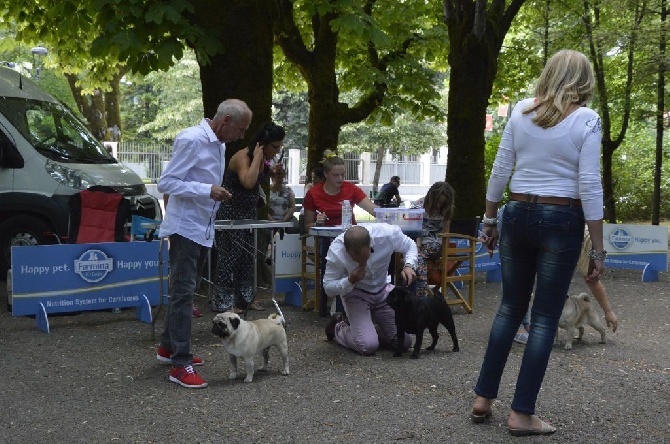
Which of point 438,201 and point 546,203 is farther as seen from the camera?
point 438,201

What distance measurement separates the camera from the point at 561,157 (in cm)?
502

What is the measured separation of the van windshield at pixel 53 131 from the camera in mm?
13047

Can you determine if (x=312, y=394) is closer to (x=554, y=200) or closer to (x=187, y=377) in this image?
(x=187, y=377)

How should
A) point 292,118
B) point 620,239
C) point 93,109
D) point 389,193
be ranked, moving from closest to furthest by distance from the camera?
point 620,239, point 389,193, point 93,109, point 292,118

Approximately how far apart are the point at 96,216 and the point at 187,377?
14.1 ft

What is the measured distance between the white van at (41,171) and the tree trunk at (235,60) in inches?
89.7

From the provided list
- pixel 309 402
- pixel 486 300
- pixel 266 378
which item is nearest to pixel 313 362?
pixel 266 378

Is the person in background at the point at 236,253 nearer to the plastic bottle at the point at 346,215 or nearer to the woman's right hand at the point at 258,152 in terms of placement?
the woman's right hand at the point at 258,152

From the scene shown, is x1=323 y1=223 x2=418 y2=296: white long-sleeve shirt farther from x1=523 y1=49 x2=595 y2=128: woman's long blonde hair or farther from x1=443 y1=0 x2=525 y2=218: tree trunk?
x1=443 y1=0 x2=525 y2=218: tree trunk

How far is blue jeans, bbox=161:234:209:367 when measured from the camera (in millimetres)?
6594

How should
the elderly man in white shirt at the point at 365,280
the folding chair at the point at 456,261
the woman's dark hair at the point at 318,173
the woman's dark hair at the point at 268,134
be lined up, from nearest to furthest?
1. the elderly man in white shirt at the point at 365,280
2. the woman's dark hair at the point at 268,134
3. the folding chair at the point at 456,261
4. the woman's dark hair at the point at 318,173

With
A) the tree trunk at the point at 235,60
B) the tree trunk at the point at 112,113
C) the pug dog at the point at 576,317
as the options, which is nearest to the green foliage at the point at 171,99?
the tree trunk at the point at 112,113

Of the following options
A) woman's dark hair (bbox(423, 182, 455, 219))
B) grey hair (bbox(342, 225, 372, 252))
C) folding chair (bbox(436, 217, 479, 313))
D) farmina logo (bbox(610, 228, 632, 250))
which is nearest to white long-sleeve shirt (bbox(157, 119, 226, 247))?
grey hair (bbox(342, 225, 372, 252))

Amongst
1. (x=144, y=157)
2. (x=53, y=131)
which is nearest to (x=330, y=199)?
(x=53, y=131)
